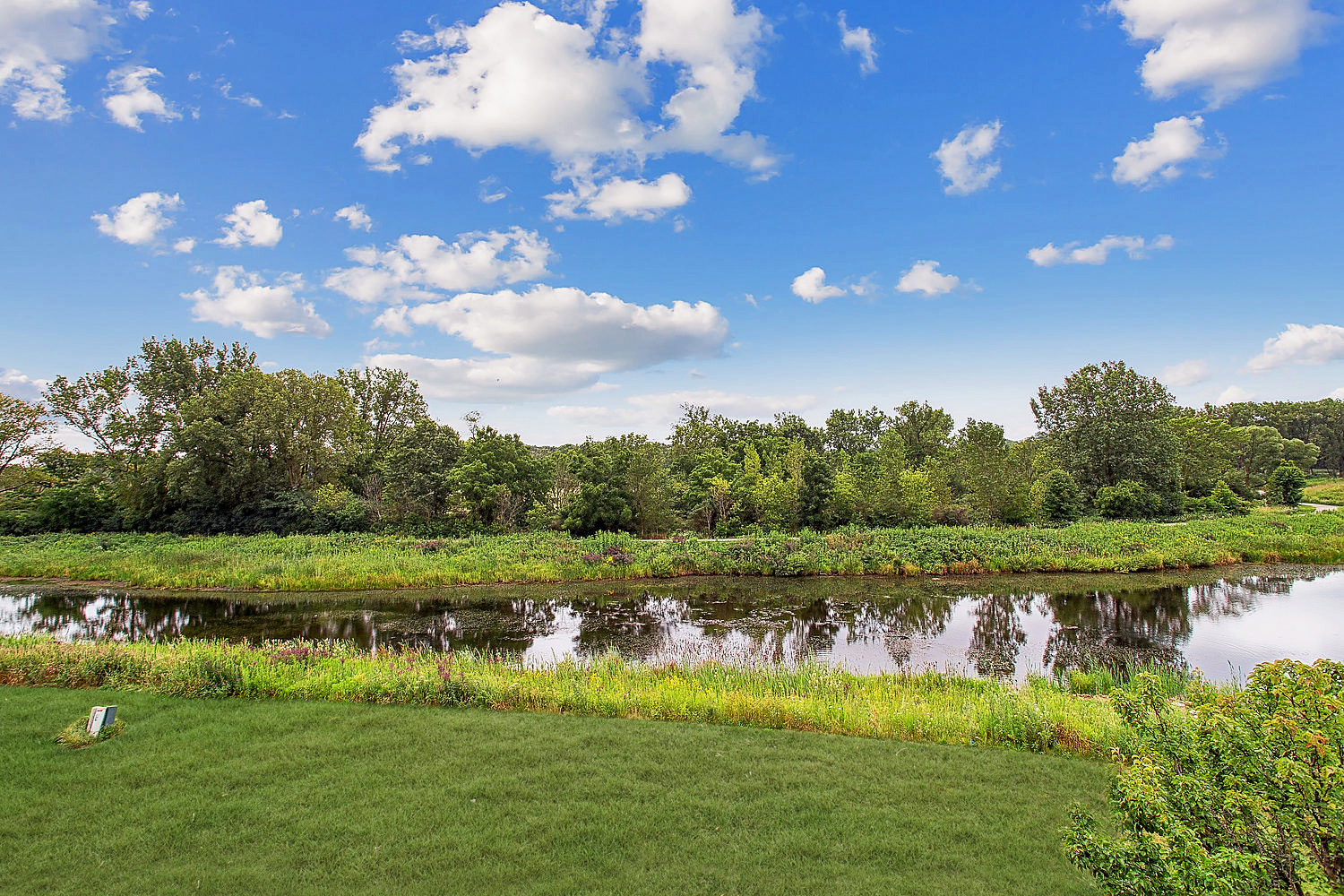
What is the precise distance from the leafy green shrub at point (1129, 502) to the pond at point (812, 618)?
12169 millimetres

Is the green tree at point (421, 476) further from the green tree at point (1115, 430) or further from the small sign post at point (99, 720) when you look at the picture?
the green tree at point (1115, 430)

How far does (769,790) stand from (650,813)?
1.34m

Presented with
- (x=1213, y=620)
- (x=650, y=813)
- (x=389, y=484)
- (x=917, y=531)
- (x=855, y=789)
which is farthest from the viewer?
(x=389, y=484)

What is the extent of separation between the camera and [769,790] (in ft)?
21.4

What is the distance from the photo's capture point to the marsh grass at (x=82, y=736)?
762 cm

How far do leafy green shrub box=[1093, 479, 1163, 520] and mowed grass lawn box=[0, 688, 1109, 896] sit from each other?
1409 inches

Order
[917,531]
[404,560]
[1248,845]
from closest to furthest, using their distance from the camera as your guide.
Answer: [1248,845] → [404,560] → [917,531]

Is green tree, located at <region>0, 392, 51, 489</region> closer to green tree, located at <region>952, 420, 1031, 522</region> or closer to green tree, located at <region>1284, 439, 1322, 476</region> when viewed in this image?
green tree, located at <region>952, 420, 1031, 522</region>

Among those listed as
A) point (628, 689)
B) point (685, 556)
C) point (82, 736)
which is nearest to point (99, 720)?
point (82, 736)

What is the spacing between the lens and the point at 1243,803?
3.00 metres

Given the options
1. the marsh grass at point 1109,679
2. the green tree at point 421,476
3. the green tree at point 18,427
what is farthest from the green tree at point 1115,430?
the green tree at point 18,427

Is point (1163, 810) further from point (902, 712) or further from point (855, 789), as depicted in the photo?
point (902, 712)

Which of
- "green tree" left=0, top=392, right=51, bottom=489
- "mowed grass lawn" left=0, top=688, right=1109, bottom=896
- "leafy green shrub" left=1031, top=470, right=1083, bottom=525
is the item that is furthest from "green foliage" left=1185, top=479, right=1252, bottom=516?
"green tree" left=0, top=392, right=51, bottom=489

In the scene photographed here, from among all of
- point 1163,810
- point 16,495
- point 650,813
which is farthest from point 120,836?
point 16,495
